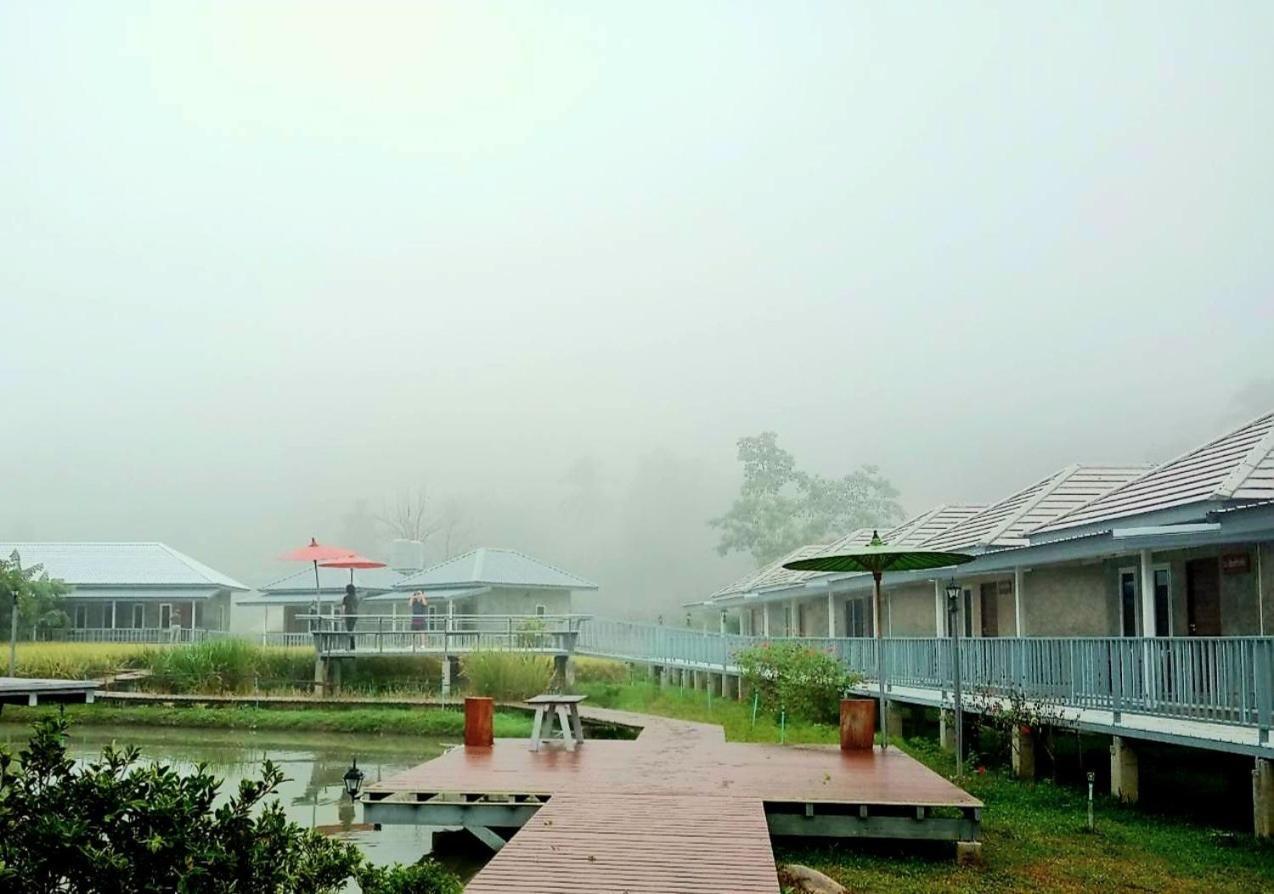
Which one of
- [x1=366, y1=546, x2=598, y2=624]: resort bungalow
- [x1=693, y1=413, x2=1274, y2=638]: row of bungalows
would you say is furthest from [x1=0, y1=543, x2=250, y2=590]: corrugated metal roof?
[x1=693, y1=413, x2=1274, y2=638]: row of bungalows

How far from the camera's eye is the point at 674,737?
58.3 feet

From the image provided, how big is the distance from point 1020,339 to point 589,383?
39.6 m

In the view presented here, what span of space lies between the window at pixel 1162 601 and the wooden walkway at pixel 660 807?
4806 millimetres

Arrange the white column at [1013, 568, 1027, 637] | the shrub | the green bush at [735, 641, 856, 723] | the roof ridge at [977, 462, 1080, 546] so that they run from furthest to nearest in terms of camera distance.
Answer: the green bush at [735, 641, 856, 723]
the roof ridge at [977, 462, 1080, 546]
the white column at [1013, 568, 1027, 637]
the shrub

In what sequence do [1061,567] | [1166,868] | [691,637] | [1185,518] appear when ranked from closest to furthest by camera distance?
[1166,868], [1185,518], [1061,567], [691,637]

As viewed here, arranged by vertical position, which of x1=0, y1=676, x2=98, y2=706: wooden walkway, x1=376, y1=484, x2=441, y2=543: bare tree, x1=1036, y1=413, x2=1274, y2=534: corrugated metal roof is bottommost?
x1=0, y1=676, x2=98, y2=706: wooden walkway

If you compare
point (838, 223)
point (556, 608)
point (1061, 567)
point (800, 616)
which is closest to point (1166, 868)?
point (1061, 567)

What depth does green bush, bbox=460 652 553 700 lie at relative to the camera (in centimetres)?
2733

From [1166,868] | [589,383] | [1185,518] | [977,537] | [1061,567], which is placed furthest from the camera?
[589,383]

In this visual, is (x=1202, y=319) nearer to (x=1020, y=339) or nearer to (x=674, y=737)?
(x=1020, y=339)

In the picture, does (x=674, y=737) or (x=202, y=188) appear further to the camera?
(x=202, y=188)

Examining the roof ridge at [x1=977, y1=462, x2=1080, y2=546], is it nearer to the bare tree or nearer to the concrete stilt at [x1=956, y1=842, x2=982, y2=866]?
the concrete stilt at [x1=956, y1=842, x2=982, y2=866]

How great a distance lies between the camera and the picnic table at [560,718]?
599 inches

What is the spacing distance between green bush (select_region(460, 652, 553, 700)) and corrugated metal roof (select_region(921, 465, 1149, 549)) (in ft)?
29.5
